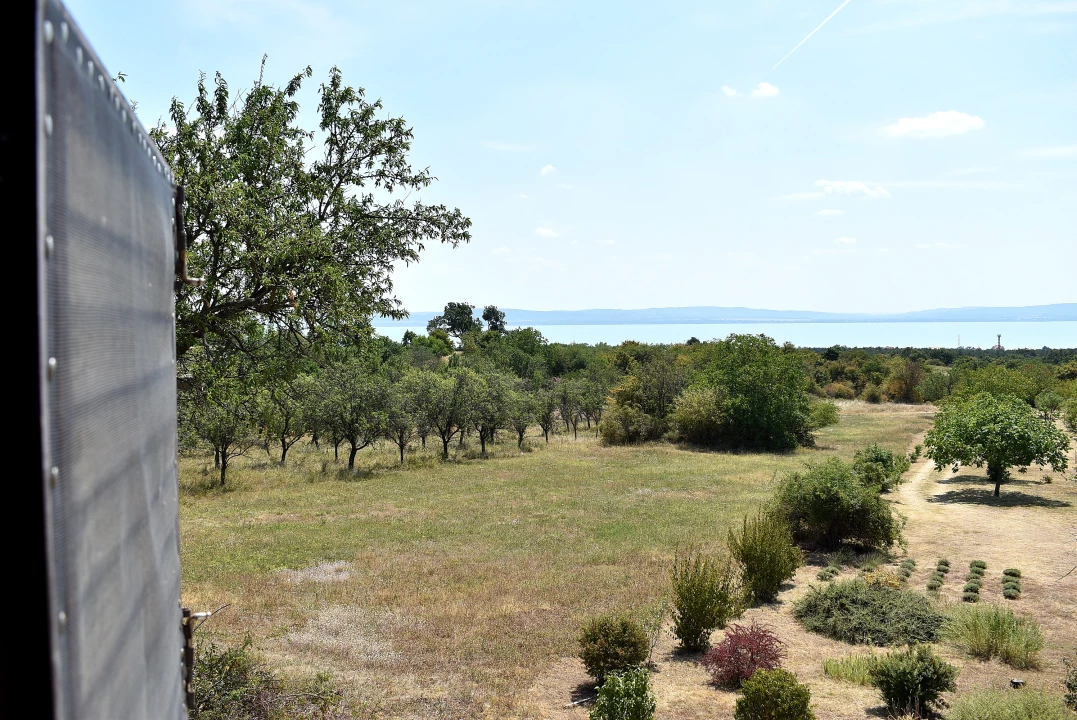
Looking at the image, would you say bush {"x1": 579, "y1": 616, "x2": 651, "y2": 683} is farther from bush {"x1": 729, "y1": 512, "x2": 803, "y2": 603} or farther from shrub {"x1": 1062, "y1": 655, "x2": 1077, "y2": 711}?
shrub {"x1": 1062, "y1": 655, "x2": 1077, "y2": 711}

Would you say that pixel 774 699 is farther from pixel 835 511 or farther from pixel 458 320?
pixel 458 320

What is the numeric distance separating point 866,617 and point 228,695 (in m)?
10.9

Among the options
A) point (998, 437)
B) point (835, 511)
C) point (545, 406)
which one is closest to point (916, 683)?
point (835, 511)

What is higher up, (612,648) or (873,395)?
(612,648)

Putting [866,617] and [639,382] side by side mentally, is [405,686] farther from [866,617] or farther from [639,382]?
[639,382]

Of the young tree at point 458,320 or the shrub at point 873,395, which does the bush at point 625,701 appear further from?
the young tree at point 458,320

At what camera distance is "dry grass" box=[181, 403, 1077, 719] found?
1109 cm

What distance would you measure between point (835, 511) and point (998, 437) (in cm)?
1007

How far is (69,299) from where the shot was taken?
1229mm

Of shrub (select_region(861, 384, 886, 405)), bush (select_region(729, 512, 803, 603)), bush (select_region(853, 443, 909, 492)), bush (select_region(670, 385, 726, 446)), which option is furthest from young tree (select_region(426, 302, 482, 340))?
bush (select_region(729, 512, 803, 603))

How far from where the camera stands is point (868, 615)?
13289 millimetres

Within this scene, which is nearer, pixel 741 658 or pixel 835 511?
pixel 741 658

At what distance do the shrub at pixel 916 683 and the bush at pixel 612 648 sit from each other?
3.30 metres

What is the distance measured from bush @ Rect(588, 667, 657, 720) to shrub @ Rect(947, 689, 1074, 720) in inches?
142
